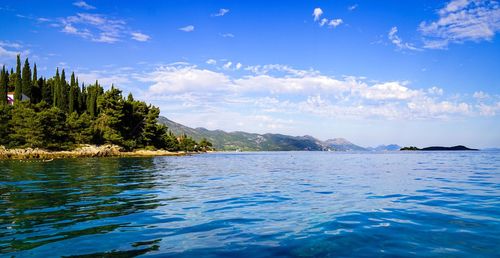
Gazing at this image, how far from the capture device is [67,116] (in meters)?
110

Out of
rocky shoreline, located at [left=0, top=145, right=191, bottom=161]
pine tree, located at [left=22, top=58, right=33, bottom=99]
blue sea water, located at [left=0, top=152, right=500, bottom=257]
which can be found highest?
pine tree, located at [left=22, top=58, right=33, bottom=99]

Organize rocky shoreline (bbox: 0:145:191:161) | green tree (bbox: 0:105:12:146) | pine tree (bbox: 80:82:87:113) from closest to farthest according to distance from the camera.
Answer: rocky shoreline (bbox: 0:145:191:161), green tree (bbox: 0:105:12:146), pine tree (bbox: 80:82:87:113)

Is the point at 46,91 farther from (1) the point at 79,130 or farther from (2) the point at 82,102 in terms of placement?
(1) the point at 79,130

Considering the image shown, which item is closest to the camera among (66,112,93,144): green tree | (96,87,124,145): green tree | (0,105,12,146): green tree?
(0,105,12,146): green tree

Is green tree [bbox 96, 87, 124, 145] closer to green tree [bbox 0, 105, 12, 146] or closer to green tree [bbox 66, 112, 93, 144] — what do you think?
green tree [bbox 66, 112, 93, 144]

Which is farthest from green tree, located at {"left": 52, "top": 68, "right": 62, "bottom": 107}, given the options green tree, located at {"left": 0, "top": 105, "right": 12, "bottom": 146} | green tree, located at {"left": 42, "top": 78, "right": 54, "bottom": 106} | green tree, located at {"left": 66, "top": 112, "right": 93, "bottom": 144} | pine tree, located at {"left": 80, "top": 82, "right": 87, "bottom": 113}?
green tree, located at {"left": 0, "top": 105, "right": 12, "bottom": 146}

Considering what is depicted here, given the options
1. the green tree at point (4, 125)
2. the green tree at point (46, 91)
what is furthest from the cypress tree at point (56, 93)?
the green tree at point (4, 125)

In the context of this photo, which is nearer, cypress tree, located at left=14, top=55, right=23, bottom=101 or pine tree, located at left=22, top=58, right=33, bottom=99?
cypress tree, located at left=14, top=55, right=23, bottom=101

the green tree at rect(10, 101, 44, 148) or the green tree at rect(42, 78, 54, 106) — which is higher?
the green tree at rect(42, 78, 54, 106)

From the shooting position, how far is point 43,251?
8789 mm

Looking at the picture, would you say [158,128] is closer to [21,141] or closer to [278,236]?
[21,141]

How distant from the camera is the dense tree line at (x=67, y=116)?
87438 mm

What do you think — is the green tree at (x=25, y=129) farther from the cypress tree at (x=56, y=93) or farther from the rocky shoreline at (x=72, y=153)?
the cypress tree at (x=56, y=93)

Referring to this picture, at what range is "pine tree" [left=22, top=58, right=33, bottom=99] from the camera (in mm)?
121625
